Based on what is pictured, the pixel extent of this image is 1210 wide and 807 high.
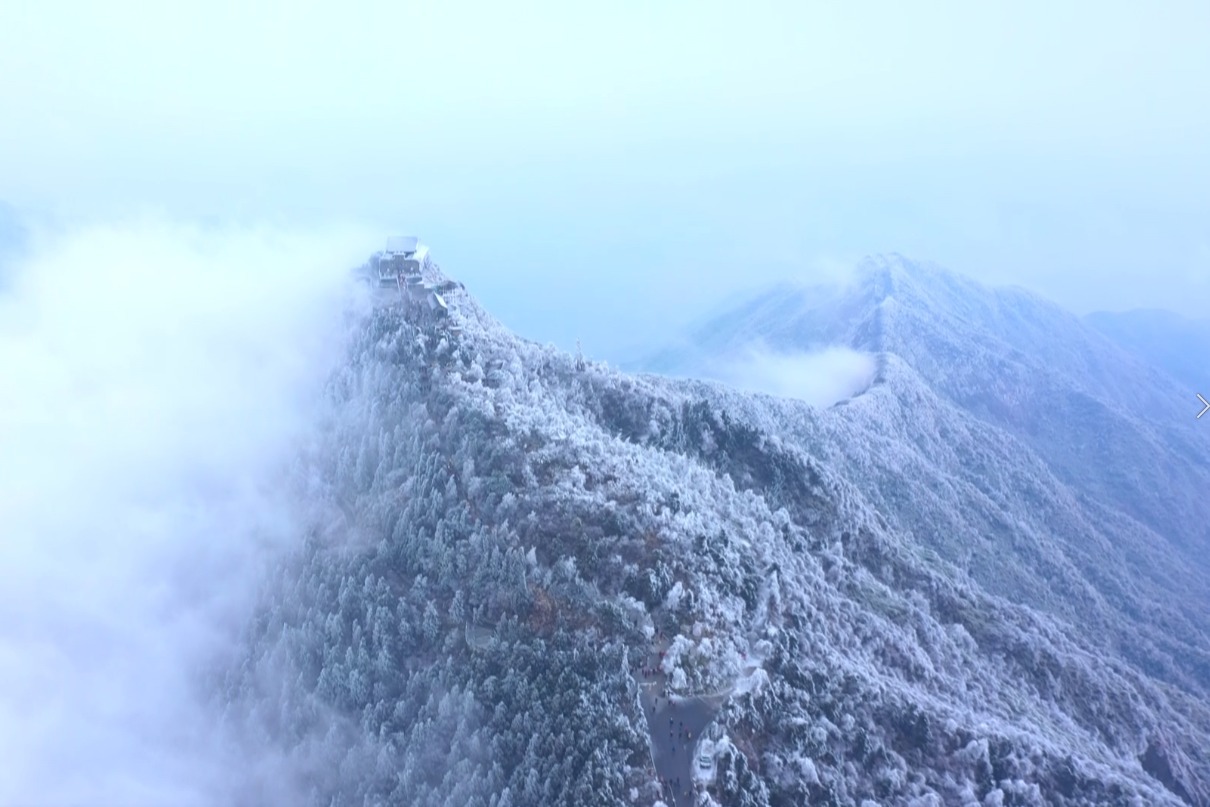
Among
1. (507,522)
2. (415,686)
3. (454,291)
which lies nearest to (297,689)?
(415,686)

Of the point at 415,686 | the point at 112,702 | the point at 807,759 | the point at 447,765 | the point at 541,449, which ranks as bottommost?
the point at 807,759

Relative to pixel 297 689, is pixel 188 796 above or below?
below

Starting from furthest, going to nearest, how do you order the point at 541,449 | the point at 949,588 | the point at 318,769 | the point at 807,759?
the point at 949,588 → the point at 541,449 → the point at 318,769 → the point at 807,759

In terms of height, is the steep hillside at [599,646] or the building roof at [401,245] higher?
the building roof at [401,245]

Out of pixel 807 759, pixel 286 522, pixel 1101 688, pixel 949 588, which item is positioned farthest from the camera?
pixel 949 588

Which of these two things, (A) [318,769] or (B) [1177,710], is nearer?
(A) [318,769]

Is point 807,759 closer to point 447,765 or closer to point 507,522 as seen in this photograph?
point 447,765

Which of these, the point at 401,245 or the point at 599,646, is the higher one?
the point at 401,245

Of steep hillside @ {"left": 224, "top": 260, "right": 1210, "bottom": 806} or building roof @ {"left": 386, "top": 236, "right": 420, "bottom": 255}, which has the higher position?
building roof @ {"left": 386, "top": 236, "right": 420, "bottom": 255}
